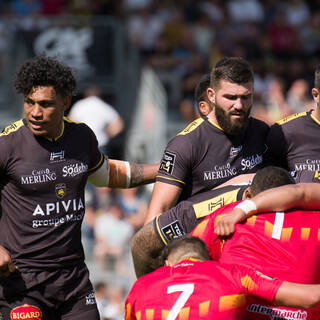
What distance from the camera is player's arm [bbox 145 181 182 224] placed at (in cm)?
547

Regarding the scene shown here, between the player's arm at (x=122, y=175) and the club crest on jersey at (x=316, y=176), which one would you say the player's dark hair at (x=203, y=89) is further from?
the club crest on jersey at (x=316, y=176)

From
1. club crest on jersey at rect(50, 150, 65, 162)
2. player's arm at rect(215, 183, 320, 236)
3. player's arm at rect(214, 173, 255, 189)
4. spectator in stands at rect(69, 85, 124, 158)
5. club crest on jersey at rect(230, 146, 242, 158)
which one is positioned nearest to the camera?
player's arm at rect(215, 183, 320, 236)

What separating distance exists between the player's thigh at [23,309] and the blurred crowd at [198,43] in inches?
278

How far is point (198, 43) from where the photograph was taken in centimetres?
1547

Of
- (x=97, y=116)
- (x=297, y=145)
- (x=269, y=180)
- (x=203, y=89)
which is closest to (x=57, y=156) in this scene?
(x=269, y=180)

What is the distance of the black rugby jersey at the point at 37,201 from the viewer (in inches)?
196

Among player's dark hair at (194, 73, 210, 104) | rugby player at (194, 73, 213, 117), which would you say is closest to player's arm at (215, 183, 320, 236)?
rugby player at (194, 73, 213, 117)

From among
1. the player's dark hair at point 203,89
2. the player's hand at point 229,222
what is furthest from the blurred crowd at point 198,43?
the player's hand at point 229,222

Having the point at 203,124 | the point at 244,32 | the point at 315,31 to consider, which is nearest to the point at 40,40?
the point at 244,32

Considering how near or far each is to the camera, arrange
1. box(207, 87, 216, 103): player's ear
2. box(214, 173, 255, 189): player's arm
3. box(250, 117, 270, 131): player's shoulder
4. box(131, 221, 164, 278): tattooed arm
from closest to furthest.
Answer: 1. box(131, 221, 164, 278): tattooed arm
2. box(214, 173, 255, 189): player's arm
3. box(207, 87, 216, 103): player's ear
4. box(250, 117, 270, 131): player's shoulder

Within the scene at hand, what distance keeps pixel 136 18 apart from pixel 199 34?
133cm

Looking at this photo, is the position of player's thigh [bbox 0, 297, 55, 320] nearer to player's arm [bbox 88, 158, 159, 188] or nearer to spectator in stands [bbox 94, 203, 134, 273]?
player's arm [bbox 88, 158, 159, 188]

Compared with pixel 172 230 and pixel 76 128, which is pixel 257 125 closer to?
pixel 172 230

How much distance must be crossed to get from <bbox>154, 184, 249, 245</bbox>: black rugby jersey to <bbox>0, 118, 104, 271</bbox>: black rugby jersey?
585 mm
